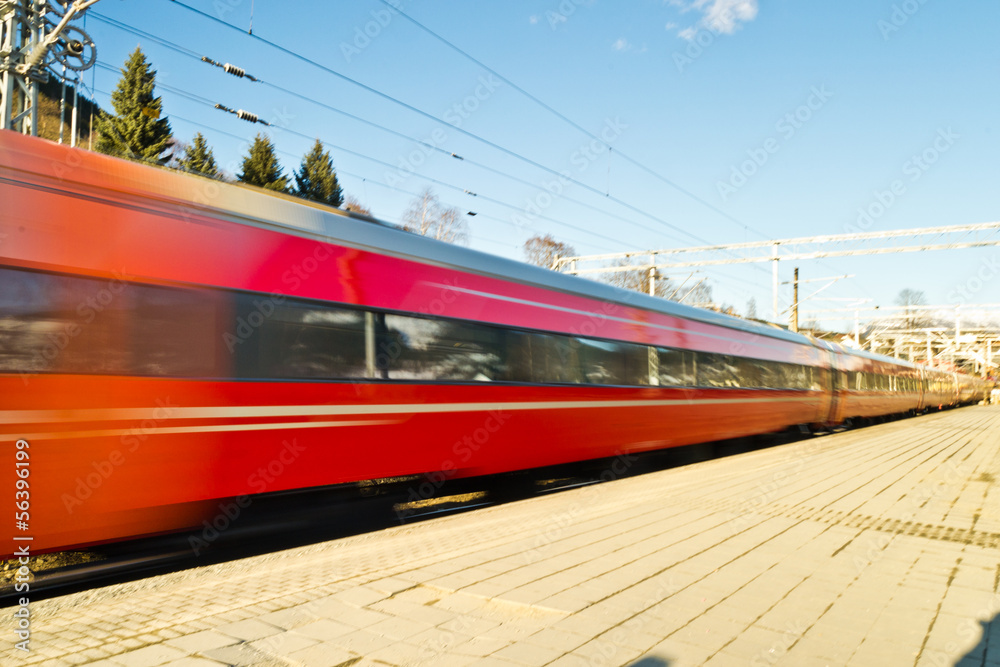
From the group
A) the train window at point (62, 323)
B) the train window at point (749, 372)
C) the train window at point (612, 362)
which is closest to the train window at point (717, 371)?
the train window at point (749, 372)

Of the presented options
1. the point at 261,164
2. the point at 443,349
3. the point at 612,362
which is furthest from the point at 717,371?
the point at 261,164

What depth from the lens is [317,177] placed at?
4800 centimetres

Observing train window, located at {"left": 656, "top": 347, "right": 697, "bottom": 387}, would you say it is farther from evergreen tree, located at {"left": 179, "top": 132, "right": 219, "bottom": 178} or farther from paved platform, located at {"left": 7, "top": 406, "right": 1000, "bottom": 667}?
evergreen tree, located at {"left": 179, "top": 132, "right": 219, "bottom": 178}

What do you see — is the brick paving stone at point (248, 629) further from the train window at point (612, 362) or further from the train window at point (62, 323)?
the train window at point (612, 362)

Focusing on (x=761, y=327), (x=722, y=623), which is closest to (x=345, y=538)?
(x=722, y=623)

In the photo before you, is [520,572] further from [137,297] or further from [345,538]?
[137,297]

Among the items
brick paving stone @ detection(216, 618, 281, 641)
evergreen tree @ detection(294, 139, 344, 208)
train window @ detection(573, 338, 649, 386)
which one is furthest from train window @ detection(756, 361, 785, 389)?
evergreen tree @ detection(294, 139, 344, 208)

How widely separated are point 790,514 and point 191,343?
5.36 metres

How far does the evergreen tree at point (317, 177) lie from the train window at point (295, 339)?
43.4m

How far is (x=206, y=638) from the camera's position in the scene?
3086 mm

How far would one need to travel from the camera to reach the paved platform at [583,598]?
302cm

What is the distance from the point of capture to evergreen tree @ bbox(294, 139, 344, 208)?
156ft

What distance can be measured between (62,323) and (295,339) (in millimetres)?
1643

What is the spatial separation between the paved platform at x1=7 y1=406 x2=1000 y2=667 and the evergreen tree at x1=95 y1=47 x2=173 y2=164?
41966 mm
